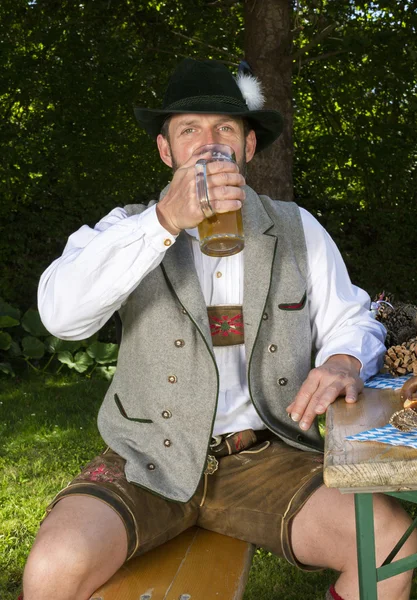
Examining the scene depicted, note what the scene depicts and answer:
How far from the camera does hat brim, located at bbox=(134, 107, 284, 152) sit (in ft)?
8.48

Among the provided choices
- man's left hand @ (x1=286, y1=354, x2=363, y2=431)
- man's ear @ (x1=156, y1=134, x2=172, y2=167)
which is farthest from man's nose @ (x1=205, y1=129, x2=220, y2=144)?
man's left hand @ (x1=286, y1=354, x2=363, y2=431)

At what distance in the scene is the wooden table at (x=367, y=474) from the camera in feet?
5.28

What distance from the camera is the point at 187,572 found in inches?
84.5

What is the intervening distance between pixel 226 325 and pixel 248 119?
0.72 m

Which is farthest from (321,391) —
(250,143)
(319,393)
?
(250,143)

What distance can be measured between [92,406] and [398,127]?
148 inches

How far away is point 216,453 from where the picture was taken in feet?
8.35

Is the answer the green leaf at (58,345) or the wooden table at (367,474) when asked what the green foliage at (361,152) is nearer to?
the green leaf at (58,345)

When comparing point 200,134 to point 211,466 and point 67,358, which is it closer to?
point 211,466

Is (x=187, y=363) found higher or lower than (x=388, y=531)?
higher

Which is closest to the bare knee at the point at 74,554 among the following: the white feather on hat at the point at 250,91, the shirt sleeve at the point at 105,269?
the shirt sleeve at the point at 105,269

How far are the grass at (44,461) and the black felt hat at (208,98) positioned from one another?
2.00 m

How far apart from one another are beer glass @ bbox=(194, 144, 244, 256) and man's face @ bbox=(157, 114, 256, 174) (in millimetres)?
533

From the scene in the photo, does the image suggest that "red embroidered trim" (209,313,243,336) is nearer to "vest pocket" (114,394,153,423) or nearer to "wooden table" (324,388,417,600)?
"vest pocket" (114,394,153,423)
